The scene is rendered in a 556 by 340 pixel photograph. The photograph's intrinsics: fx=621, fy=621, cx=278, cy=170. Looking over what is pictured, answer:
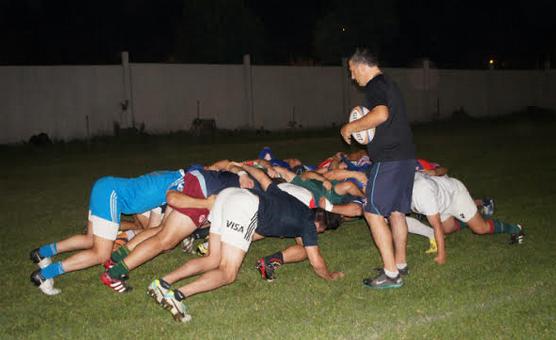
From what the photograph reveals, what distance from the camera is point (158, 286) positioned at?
4656 mm

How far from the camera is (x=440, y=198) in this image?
21.4 feet

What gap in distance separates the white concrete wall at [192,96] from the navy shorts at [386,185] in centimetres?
1638

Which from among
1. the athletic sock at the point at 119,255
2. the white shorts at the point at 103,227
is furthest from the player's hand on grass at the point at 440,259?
the white shorts at the point at 103,227

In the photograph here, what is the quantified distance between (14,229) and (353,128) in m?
5.23

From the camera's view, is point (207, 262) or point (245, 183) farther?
point (245, 183)

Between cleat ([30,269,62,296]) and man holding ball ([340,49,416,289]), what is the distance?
2807 millimetres

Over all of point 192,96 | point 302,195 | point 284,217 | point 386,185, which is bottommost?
point 284,217

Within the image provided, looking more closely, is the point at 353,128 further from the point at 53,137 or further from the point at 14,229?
the point at 53,137

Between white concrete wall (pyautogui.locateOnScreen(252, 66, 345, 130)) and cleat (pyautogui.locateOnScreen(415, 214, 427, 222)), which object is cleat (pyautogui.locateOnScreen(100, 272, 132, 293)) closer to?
cleat (pyautogui.locateOnScreen(415, 214, 427, 222))

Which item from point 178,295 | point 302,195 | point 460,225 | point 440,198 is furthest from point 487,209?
point 178,295

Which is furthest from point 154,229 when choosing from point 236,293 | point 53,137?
point 53,137

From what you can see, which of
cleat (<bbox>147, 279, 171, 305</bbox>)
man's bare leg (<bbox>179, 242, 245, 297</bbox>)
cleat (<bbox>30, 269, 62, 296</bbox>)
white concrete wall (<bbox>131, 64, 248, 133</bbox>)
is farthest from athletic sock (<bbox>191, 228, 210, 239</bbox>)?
white concrete wall (<bbox>131, 64, 248, 133</bbox>)

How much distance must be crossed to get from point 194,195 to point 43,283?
155 centimetres

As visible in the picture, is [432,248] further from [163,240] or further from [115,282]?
[115,282]
